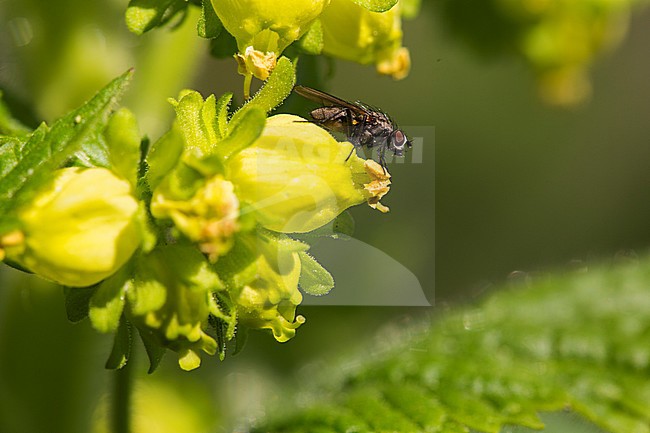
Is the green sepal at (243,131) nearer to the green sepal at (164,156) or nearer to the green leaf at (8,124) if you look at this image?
the green sepal at (164,156)

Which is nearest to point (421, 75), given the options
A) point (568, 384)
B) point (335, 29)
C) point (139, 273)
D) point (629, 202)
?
point (629, 202)

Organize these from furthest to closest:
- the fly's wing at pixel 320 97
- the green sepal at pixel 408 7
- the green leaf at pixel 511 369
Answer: the green leaf at pixel 511 369 → the green sepal at pixel 408 7 → the fly's wing at pixel 320 97

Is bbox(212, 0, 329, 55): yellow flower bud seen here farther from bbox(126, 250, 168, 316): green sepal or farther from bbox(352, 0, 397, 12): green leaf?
bbox(126, 250, 168, 316): green sepal

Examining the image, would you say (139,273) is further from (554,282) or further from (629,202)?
(629,202)

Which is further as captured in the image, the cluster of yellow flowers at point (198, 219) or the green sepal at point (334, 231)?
the green sepal at point (334, 231)

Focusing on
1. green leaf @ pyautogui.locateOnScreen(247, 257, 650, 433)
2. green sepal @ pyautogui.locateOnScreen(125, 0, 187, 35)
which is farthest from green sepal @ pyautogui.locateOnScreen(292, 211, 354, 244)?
green leaf @ pyautogui.locateOnScreen(247, 257, 650, 433)

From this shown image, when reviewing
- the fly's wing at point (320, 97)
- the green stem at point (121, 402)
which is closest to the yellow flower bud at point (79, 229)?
the fly's wing at point (320, 97)
